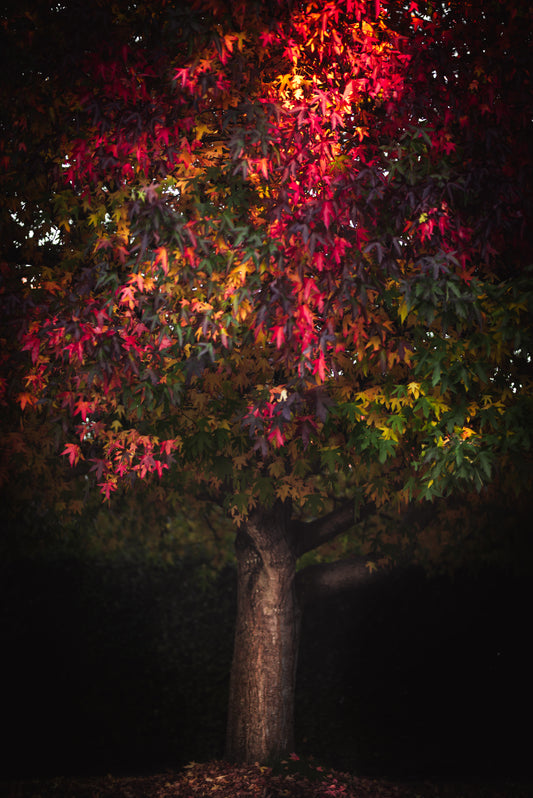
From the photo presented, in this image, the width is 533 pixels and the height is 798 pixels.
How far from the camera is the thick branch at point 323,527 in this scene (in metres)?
10.6

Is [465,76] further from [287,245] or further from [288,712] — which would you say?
[288,712]

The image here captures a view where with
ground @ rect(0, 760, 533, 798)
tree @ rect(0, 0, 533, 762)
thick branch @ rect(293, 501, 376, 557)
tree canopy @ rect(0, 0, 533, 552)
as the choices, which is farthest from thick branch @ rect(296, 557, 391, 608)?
tree canopy @ rect(0, 0, 533, 552)

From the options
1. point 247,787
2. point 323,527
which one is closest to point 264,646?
point 247,787

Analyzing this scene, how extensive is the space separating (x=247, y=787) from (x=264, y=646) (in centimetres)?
175

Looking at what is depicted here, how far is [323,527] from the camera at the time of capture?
35.3 ft

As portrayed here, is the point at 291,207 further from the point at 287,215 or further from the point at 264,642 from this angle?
the point at 264,642

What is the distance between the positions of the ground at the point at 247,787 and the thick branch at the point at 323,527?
9.56 feet

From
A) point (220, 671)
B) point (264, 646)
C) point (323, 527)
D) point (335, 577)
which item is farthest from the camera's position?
point (220, 671)

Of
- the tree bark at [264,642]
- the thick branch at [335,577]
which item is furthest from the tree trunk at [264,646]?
the thick branch at [335,577]

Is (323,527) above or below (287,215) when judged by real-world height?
below

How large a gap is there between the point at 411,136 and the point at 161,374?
2889mm

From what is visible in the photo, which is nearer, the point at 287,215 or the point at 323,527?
the point at 287,215

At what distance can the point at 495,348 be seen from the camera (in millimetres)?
6391

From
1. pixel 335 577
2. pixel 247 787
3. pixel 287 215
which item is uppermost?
pixel 287 215
